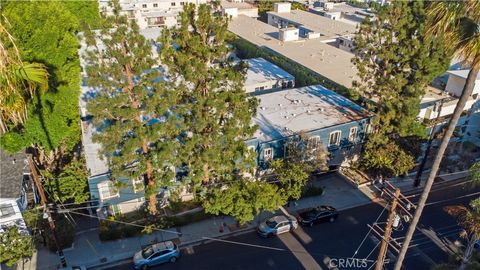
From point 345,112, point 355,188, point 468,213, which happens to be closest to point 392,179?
point 355,188

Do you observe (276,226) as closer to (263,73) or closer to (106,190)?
(106,190)

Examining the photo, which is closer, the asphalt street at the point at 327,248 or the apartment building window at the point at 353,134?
the asphalt street at the point at 327,248

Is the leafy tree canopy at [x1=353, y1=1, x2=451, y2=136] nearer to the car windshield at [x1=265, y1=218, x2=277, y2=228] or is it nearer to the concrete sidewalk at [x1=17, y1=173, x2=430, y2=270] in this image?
the concrete sidewalk at [x1=17, y1=173, x2=430, y2=270]

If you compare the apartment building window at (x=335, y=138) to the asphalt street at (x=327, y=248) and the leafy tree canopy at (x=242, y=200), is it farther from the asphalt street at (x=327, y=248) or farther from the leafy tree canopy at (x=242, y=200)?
the leafy tree canopy at (x=242, y=200)

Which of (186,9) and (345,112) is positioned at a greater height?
(186,9)

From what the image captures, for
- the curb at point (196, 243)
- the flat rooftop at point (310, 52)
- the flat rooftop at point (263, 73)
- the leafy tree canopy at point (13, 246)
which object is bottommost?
the curb at point (196, 243)

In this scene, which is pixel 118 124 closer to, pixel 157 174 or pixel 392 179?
pixel 157 174

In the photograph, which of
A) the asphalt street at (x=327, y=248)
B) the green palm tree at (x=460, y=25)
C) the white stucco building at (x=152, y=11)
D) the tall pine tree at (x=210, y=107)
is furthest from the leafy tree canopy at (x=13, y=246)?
the white stucco building at (x=152, y=11)
